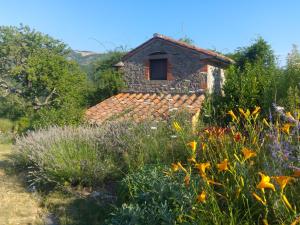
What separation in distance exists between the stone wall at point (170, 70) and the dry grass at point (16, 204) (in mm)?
7723

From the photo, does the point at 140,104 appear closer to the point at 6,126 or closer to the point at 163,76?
the point at 163,76

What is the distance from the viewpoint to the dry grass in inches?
194

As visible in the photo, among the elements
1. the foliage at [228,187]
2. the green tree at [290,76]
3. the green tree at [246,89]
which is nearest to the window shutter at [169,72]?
the green tree at [246,89]

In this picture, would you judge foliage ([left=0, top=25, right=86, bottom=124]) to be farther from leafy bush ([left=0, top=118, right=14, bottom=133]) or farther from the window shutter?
the window shutter

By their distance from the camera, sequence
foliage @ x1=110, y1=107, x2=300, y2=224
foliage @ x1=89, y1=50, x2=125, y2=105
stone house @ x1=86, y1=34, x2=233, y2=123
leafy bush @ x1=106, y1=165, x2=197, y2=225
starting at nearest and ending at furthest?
foliage @ x1=110, y1=107, x2=300, y2=224, leafy bush @ x1=106, y1=165, x2=197, y2=225, stone house @ x1=86, y1=34, x2=233, y2=123, foliage @ x1=89, y1=50, x2=125, y2=105

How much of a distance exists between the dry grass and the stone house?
5709 millimetres

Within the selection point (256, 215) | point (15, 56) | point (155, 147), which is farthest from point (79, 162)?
point (15, 56)

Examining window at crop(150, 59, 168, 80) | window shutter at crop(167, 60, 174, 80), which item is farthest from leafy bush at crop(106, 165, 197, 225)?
window at crop(150, 59, 168, 80)

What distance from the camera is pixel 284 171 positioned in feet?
9.05

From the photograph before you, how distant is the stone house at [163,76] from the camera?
1298 centimetres

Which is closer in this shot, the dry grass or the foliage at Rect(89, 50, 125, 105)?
the dry grass

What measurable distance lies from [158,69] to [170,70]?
0.64 metres

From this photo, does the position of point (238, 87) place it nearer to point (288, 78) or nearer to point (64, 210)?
point (288, 78)

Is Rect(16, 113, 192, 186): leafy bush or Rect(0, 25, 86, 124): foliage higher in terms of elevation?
Rect(0, 25, 86, 124): foliage
